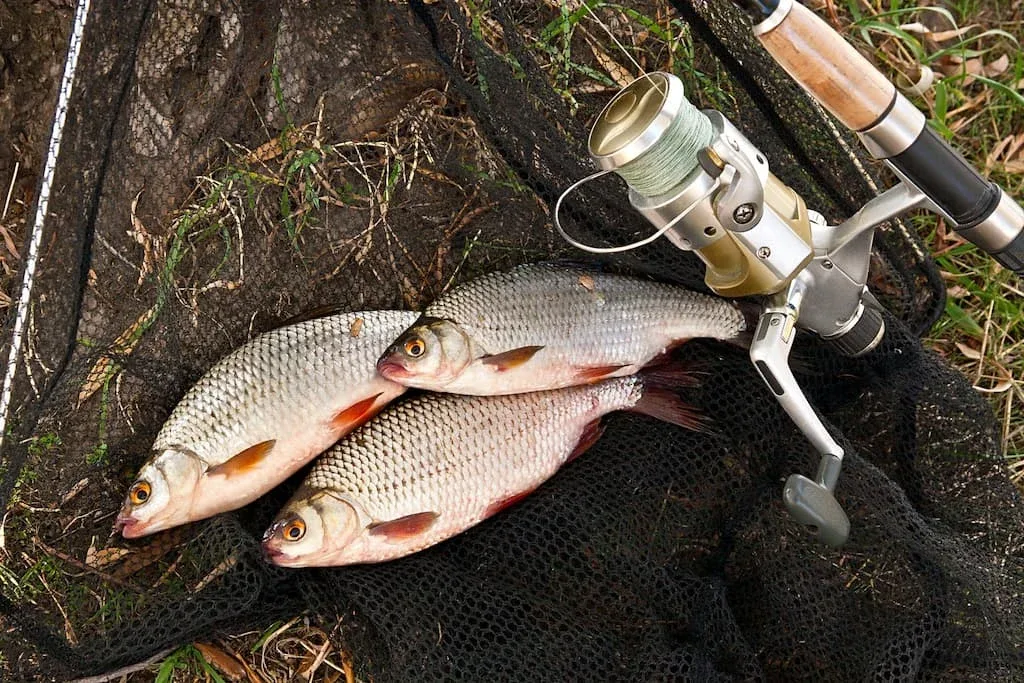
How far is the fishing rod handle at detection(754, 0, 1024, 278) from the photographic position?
184cm

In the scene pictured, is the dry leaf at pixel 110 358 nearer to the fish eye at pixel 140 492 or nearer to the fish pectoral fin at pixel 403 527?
the fish eye at pixel 140 492

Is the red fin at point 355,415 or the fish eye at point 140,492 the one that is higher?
the fish eye at point 140,492

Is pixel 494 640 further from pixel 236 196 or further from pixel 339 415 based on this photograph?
pixel 236 196

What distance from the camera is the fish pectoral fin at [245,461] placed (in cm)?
231

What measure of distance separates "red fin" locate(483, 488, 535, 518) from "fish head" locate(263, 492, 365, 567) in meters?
0.30

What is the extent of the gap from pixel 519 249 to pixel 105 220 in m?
1.00

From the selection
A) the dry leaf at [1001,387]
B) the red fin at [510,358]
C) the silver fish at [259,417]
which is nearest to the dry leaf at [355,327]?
the silver fish at [259,417]

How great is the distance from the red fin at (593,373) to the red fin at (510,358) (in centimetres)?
13

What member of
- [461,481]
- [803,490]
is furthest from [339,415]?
[803,490]

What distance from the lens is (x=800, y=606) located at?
229 cm

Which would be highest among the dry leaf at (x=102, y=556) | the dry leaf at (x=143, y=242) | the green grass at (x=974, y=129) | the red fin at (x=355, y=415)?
the dry leaf at (x=143, y=242)

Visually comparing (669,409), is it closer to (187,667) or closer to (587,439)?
(587,439)

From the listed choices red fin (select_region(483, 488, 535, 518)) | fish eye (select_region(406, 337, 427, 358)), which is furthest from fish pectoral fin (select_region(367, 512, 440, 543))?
fish eye (select_region(406, 337, 427, 358))

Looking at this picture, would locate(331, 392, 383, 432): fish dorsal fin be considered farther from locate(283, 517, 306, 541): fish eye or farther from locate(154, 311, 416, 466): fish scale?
locate(283, 517, 306, 541): fish eye
